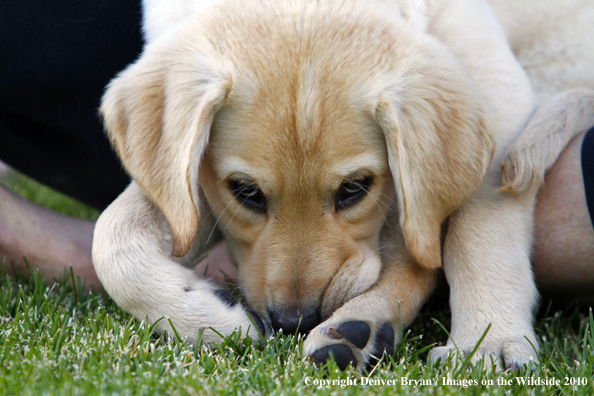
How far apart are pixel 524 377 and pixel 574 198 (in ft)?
3.84

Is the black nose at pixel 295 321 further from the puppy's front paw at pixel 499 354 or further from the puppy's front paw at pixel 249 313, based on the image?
the puppy's front paw at pixel 499 354

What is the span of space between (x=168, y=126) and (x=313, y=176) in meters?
0.62

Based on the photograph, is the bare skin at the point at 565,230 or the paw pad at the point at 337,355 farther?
the bare skin at the point at 565,230

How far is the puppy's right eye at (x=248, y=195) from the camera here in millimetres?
2521

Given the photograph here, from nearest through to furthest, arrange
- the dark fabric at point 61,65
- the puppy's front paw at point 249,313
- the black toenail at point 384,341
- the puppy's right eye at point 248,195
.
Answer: the black toenail at point 384,341 < the puppy's front paw at point 249,313 < the puppy's right eye at point 248,195 < the dark fabric at point 61,65

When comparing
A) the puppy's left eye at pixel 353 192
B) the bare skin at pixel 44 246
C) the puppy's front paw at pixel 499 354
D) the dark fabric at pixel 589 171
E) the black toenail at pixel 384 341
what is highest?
the dark fabric at pixel 589 171

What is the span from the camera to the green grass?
73.9 inches

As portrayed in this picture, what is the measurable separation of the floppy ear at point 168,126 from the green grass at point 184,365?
0.44 m

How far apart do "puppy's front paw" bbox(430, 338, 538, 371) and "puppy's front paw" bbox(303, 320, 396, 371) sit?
22 centimetres

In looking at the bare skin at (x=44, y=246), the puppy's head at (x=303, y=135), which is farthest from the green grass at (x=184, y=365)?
the bare skin at (x=44, y=246)

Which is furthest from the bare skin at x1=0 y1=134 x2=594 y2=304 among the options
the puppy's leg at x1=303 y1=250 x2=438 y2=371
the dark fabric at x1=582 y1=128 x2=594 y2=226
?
the puppy's leg at x1=303 y1=250 x2=438 y2=371

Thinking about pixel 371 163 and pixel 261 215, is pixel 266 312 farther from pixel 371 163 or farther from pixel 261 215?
pixel 371 163

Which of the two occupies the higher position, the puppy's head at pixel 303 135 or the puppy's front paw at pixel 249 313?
the puppy's head at pixel 303 135

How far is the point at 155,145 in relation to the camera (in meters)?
2.44
